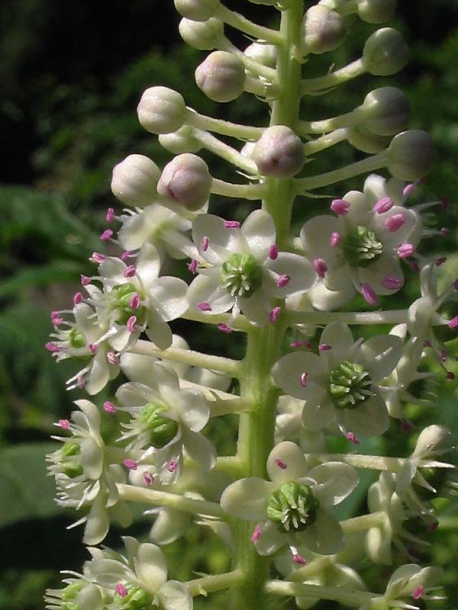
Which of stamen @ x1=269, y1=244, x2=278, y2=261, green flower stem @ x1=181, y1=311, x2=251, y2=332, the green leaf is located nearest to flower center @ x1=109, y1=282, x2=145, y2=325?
green flower stem @ x1=181, y1=311, x2=251, y2=332

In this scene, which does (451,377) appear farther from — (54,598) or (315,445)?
(54,598)

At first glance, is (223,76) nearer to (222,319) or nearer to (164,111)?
(164,111)

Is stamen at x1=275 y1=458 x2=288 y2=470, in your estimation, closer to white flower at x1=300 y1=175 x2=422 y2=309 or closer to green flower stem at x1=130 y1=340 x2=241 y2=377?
green flower stem at x1=130 y1=340 x2=241 y2=377

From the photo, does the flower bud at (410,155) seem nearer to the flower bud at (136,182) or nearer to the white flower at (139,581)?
the flower bud at (136,182)

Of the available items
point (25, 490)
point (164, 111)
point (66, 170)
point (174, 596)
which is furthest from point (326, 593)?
point (66, 170)

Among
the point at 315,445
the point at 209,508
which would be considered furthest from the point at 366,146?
the point at 209,508

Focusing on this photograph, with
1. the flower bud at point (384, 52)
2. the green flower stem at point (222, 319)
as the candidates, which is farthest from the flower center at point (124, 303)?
the flower bud at point (384, 52)

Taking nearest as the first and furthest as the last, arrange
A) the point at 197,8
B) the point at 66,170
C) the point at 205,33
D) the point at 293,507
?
the point at 293,507 → the point at 197,8 → the point at 205,33 → the point at 66,170
